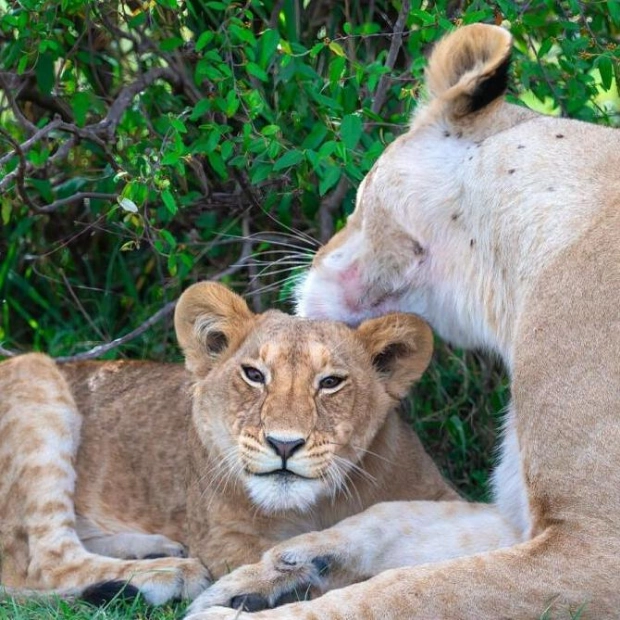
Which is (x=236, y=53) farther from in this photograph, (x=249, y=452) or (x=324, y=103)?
(x=249, y=452)

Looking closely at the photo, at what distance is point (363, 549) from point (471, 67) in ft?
4.44

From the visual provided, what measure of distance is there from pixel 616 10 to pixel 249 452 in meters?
1.83

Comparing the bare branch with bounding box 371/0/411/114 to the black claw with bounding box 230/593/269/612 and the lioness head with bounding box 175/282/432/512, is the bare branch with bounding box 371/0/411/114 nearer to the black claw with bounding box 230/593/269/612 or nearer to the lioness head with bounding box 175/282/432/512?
the lioness head with bounding box 175/282/432/512

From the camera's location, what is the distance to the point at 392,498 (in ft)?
13.4

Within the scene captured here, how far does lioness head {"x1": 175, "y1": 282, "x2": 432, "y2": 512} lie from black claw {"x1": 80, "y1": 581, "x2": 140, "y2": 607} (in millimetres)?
421

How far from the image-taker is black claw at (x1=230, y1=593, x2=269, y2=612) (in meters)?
3.46

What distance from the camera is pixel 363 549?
144 inches

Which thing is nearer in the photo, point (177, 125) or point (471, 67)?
point (471, 67)

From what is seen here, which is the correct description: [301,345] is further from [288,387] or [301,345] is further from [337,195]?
[337,195]

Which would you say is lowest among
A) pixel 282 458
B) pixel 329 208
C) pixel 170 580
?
pixel 170 580

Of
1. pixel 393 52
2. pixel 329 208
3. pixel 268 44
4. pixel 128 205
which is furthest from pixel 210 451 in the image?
pixel 393 52

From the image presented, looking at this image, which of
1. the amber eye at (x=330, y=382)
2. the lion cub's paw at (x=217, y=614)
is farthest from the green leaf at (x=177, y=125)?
the lion cub's paw at (x=217, y=614)

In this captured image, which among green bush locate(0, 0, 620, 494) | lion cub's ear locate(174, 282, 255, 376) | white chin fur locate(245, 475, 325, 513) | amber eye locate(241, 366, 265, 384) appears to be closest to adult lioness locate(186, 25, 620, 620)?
white chin fur locate(245, 475, 325, 513)

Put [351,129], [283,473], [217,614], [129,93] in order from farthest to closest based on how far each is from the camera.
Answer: [129,93], [351,129], [283,473], [217,614]
